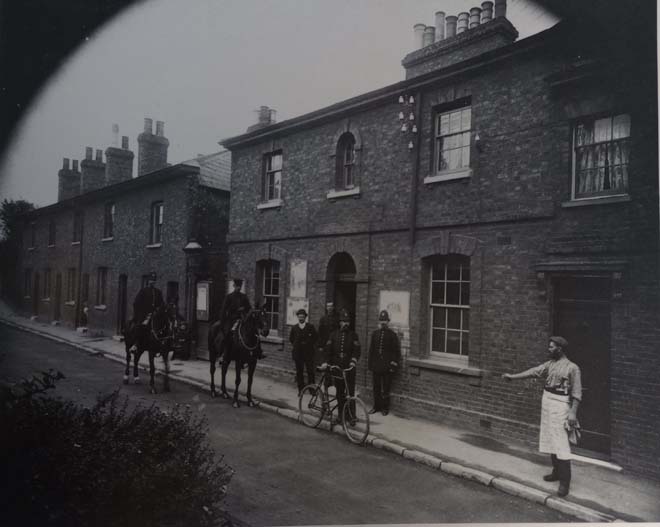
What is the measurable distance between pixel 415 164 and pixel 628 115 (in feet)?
11.1

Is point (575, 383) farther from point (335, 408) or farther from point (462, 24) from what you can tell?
point (462, 24)

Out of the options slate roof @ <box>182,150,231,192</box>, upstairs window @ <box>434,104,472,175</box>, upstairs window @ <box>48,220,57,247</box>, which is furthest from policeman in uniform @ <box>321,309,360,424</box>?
slate roof @ <box>182,150,231,192</box>

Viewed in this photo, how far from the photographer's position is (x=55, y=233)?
688 centimetres

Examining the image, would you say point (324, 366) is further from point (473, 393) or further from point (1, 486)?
point (1, 486)

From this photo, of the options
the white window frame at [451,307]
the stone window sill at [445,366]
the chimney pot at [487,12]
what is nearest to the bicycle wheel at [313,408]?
the stone window sill at [445,366]

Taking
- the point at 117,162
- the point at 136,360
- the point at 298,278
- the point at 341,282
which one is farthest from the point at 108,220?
the point at 341,282

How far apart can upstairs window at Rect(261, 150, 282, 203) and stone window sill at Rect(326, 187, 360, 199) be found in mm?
1749

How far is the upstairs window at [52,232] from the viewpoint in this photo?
6400 mm

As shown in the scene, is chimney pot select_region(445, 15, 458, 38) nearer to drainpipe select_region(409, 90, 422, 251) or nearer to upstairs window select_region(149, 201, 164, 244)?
drainpipe select_region(409, 90, 422, 251)

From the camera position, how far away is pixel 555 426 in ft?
17.2

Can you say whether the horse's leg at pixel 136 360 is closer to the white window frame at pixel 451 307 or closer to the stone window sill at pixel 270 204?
the stone window sill at pixel 270 204

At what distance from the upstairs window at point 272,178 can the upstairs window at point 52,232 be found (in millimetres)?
5035

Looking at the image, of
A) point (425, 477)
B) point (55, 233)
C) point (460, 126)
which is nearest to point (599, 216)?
point (460, 126)

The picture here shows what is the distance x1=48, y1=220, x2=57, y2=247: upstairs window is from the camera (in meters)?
6.40
